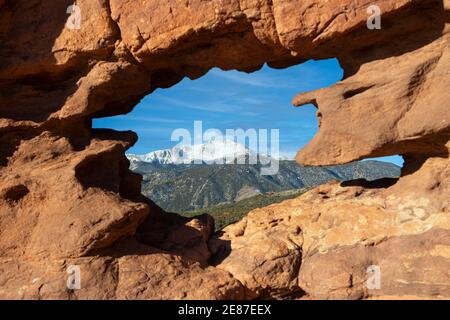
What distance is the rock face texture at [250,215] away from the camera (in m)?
11.3

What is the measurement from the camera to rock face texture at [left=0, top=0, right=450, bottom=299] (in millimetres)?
11312

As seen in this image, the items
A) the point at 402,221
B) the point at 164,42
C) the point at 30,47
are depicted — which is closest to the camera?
the point at 402,221

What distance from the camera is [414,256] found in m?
11.2

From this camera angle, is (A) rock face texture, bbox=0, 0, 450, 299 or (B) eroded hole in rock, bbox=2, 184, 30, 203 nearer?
(A) rock face texture, bbox=0, 0, 450, 299

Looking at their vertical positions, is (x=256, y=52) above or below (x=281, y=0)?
below

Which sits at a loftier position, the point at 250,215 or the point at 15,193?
the point at 15,193

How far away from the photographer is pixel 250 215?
15.3 m

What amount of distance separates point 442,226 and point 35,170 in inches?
496

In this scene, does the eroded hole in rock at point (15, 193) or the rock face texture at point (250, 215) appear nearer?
the rock face texture at point (250, 215)

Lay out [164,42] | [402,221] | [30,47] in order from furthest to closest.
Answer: [30,47] < [164,42] < [402,221]

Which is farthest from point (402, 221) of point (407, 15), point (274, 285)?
point (407, 15)

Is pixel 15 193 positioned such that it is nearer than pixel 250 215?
Yes

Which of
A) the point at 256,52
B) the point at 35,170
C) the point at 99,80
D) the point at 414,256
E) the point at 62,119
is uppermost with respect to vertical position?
the point at 256,52

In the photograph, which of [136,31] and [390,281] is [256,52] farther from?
[390,281]
